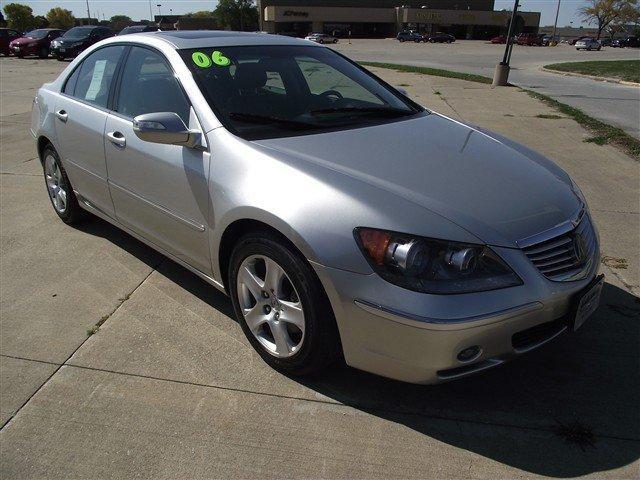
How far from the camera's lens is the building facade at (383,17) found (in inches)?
3095

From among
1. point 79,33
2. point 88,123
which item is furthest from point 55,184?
point 79,33

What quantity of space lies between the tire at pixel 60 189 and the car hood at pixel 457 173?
247cm

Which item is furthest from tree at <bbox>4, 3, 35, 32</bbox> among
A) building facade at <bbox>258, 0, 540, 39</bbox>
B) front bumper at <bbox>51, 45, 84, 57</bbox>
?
front bumper at <bbox>51, 45, 84, 57</bbox>

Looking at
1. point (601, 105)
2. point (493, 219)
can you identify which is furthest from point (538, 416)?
point (601, 105)

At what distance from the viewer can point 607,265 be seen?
3.79m

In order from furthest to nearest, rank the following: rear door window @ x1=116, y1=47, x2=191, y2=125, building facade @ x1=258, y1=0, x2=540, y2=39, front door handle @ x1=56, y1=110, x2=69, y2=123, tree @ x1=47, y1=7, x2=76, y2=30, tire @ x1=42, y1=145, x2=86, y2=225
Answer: tree @ x1=47, y1=7, x2=76, y2=30 → building facade @ x1=258, y1=0, x2=540, y2=39 → tire @ x1=42, y1=145, x2=86, y2=225 → front door handle @ x1=56, y1=110, x2=69, y2=123 → rear door window @ x1=116, y1=47, x2=191, y2=125

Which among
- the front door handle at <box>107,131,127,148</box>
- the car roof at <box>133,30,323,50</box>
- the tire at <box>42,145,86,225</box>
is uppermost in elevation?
the car roof at <box>133,30,323,50</box>

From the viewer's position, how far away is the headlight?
2.07 m

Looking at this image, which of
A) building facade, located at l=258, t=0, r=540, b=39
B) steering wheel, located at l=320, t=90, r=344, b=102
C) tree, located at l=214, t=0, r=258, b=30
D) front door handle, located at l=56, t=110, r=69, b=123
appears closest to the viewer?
steering wheel, located at l=320, t=90, r=344, b=102

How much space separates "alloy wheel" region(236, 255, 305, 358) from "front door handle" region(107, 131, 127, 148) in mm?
1295

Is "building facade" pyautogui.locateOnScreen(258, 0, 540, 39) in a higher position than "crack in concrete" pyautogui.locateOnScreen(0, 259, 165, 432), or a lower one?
higher

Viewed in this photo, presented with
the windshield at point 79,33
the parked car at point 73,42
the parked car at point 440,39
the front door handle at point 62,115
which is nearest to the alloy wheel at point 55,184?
the front door handle at point 62,115

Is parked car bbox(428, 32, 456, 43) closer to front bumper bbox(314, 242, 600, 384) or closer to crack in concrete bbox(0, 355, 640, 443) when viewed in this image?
front bumper bbox(314, 242, 600, 384)

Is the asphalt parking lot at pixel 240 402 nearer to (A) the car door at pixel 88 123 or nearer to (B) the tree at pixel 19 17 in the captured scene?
(A) the car door at pixel 88 123
